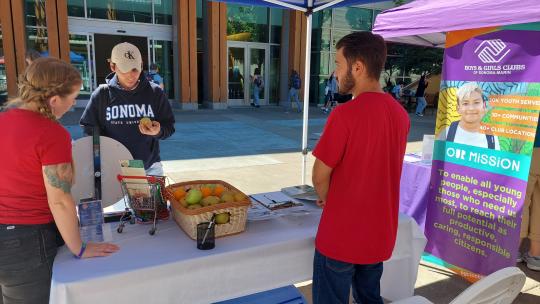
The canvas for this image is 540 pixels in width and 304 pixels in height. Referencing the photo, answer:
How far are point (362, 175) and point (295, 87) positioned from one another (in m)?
14.0

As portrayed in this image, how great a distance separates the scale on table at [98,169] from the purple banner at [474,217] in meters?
2.57

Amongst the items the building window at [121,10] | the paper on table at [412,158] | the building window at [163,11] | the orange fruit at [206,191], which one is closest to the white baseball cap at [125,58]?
the orange fruit at [206,191]

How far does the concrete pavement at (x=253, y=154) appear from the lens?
10.9ft

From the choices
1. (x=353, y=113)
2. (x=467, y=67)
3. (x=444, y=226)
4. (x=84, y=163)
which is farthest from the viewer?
(x=444, y=226)

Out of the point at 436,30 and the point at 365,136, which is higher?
the point at 436,30

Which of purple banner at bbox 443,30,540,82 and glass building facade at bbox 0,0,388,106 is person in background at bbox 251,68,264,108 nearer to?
glass building facade at bbox 0,0,388,106

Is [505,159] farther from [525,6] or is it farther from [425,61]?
[425,61]

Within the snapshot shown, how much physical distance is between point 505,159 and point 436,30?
1134 mm

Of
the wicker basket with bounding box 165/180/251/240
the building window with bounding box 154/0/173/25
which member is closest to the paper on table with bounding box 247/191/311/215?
the wicker basket with bounding box 165/180/251/240

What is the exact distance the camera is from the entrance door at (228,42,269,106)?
53.5 ft

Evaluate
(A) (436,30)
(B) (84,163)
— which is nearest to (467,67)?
(A) (436,30)

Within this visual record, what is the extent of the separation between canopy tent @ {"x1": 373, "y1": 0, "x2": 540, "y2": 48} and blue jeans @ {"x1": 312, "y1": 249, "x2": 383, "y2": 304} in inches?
76.0

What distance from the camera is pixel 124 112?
2.80 m

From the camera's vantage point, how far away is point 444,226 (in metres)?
3.48
